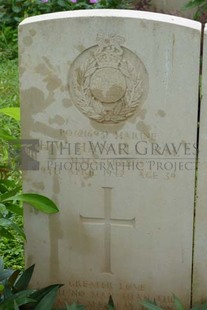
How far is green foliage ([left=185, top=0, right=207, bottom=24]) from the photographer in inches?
273

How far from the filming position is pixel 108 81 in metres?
3.13

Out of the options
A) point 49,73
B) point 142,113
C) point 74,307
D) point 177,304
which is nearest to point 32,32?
point 49,73

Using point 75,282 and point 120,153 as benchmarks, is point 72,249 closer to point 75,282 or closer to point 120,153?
point 75,282

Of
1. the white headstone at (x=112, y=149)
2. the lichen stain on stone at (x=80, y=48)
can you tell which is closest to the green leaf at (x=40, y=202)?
the white headstone at (x=112, y=149)

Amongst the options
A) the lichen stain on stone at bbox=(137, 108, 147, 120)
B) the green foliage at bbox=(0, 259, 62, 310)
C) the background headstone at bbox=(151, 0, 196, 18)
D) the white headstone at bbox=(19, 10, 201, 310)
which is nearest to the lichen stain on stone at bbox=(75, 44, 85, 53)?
the white headstone at bbox=(19, 10, 201, 310)

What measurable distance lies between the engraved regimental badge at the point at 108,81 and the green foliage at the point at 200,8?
13.0 feet

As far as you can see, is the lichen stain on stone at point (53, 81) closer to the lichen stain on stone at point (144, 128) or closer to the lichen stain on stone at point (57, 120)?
the lichen stain on stone at point (57, 120)

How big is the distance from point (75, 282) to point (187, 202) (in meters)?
0.70

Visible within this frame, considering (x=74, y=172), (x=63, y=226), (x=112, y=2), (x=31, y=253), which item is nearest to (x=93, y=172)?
(x=74, y=172)

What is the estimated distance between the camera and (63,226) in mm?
3396

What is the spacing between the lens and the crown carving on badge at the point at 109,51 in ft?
10.1

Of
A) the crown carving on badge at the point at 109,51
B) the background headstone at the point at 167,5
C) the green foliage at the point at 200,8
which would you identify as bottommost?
the crown carving on badge at the point at 109,51

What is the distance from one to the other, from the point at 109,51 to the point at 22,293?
1.16m

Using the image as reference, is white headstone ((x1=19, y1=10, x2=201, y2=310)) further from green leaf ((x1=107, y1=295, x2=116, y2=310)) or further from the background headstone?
the background headstone
